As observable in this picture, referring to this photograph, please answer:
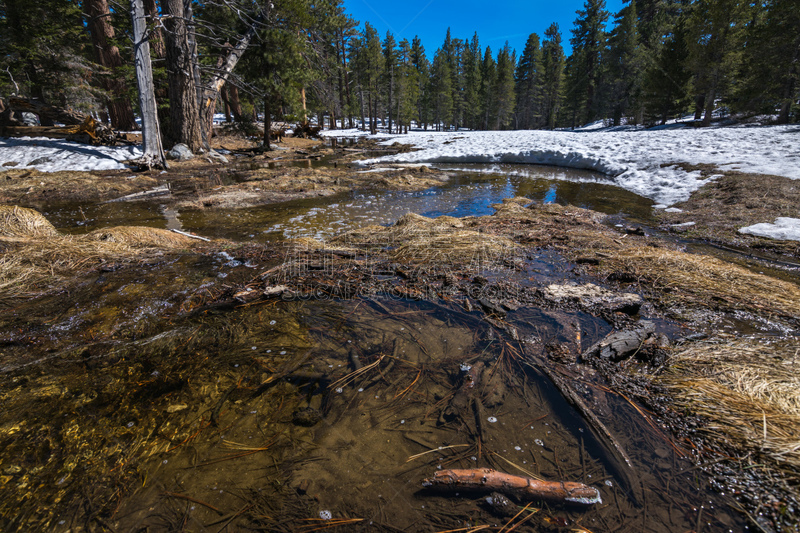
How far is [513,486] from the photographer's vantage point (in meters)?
1.71

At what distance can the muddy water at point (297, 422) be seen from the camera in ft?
5.23

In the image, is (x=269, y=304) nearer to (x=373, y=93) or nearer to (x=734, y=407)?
(x=734, y=407)

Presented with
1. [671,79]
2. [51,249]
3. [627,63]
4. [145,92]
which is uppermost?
[627,63]

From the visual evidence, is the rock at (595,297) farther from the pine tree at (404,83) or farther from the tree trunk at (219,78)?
the pine tree at (404,83)

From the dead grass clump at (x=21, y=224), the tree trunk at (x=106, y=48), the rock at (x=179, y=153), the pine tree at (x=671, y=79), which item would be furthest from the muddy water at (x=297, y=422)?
the pine tree at (x=671, y=79)

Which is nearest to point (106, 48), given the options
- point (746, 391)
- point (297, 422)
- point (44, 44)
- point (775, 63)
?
point (44, 44)

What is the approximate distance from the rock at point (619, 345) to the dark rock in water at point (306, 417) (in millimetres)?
2270

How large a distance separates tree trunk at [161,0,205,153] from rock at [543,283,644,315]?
54.8 feet

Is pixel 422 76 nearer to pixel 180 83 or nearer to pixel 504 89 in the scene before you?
pixel 504 89

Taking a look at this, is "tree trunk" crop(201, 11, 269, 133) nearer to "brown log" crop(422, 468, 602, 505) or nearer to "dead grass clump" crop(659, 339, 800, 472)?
"brown log" crop(422, 468, 602, 505)

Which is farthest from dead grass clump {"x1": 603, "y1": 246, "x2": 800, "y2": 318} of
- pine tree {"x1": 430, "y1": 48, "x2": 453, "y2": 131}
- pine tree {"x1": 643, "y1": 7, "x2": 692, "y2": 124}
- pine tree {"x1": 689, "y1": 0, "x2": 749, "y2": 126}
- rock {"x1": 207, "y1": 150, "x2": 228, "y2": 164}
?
pine tree {"x1": 430, "y1": 48, "x2": 453, "y2": 131}

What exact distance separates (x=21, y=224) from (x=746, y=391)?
8.83 m

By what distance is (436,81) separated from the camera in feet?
163

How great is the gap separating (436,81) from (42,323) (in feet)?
186
